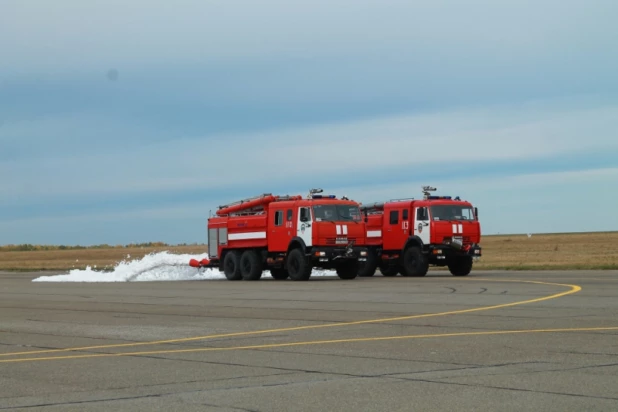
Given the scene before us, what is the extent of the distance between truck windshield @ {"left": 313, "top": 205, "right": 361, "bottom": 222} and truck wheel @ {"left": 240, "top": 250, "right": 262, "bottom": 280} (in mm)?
3767

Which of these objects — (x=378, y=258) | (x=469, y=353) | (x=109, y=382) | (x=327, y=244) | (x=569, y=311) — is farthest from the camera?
(x=378, y=258)

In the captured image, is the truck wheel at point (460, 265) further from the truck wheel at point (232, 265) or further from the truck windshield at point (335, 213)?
the truck wheel at point (232, 265)

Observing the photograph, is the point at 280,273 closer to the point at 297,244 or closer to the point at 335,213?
the point at 297,244

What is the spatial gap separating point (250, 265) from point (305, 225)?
3809mm

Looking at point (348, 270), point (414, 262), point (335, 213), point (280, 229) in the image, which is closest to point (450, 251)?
point (414, 262)

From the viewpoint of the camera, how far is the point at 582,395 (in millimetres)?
9664

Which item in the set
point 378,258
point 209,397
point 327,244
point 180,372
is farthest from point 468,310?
point 378,258

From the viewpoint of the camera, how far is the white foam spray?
4328 centimetres

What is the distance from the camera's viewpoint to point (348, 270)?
124ft

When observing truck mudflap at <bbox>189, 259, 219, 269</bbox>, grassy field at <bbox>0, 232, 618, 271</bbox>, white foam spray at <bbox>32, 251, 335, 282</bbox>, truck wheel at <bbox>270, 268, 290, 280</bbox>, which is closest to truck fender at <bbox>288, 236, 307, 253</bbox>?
truck wheel at <bbox>270, 268, 290, 280</bbox>

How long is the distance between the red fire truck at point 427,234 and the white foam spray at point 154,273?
551 centimetres

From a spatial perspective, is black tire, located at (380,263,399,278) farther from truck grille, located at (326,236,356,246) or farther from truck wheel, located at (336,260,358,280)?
truck grille, located at (326,236,356,246)

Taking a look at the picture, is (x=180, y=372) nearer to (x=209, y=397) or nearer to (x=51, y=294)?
(x=209, y=397)

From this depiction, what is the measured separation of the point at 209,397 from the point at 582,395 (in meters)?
3.87
